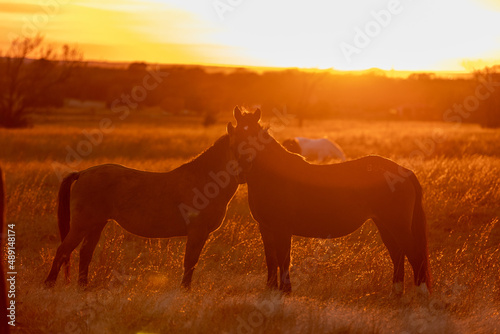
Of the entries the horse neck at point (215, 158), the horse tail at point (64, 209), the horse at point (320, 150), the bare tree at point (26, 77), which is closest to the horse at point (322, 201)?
the horse neck at point (215, 158)

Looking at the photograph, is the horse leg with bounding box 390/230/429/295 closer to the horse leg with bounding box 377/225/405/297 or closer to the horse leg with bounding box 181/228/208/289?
the horse leg with bounding box 377/225/405/297

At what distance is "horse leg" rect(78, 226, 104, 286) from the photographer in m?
7.25

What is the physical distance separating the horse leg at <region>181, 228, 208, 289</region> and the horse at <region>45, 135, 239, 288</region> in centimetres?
1

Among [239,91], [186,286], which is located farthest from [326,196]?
[239,91]

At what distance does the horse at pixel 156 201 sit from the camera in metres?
6.96

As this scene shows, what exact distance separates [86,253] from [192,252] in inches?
56.6

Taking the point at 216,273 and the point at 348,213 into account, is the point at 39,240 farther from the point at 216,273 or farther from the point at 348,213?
the point at 348,213

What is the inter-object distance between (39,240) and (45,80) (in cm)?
4237

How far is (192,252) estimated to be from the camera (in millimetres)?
6816

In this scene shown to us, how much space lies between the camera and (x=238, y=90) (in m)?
103

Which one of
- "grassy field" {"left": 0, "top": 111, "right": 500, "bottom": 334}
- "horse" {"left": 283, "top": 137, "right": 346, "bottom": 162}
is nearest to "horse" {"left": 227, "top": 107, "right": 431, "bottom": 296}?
"grassy field" {"left": 0, "top": 111, "right": 500, "bottom": 334}

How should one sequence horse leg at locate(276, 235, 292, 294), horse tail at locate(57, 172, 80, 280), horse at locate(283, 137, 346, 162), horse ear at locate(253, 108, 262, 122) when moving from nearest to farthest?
1. horse ear at locate(253, 108, 262, 122)
2. horse leg at locate(276, 235, 292, 294)
3. horse tail at locate(57, 172, 80, 280)
4. horse at locate(283, 137, 346, 162)

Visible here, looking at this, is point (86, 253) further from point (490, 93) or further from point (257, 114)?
point (490, 93)

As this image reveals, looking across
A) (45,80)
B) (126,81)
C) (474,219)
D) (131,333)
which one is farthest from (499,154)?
(126,81)
